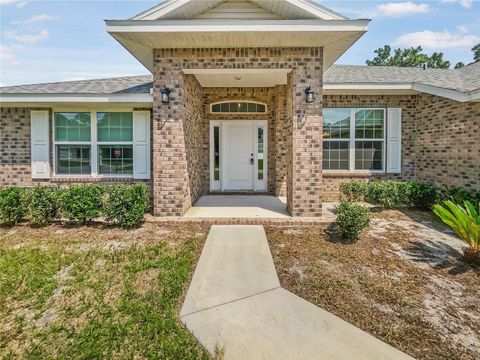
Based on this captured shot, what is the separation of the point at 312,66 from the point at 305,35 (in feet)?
2.13

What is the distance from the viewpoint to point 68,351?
83.5 inches

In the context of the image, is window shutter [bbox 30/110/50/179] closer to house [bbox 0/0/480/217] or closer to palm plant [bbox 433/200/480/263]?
house [bbox 0/0/480/217]

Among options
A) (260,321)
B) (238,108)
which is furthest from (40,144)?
(260,321)

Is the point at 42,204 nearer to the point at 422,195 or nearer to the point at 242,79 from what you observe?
the point at 242,79

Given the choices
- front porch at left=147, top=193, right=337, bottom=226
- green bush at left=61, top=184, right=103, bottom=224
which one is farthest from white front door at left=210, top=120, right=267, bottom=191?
green bush at left=61, top=184, right=103, bottom=224

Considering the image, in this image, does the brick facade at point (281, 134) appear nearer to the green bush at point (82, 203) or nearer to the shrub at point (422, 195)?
the shrub at point (422, 195)

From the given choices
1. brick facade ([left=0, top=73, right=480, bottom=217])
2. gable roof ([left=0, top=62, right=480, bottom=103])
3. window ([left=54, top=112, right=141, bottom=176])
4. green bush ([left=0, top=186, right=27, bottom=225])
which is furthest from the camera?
window ([left=54, top=112, right=141, bottom=176])

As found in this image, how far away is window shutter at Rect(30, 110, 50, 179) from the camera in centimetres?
736

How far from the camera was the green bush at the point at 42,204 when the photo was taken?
5023 millimetres

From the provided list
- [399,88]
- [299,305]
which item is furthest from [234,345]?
[399,88]

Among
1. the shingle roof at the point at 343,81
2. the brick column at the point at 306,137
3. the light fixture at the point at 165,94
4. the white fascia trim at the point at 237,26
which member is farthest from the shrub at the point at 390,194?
the light fixture at the point at 165,94

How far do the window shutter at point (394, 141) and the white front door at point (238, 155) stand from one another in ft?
12.5

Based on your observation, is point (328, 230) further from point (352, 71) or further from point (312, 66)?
point (352, 71)

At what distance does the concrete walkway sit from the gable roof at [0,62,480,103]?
215 inches
